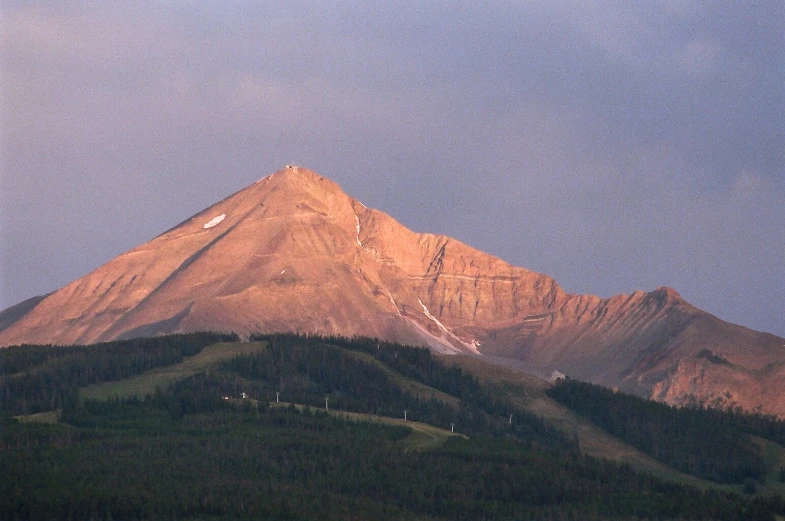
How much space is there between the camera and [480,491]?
187 m

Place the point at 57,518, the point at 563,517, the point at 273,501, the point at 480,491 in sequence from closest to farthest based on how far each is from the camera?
1. the point at 57,518
2. the point at 273,501
3. the point at 563,517
4. the point at 480,491

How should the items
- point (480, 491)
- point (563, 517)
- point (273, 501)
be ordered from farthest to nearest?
point (480, 491) < point (563, 517) < point (273, 501)

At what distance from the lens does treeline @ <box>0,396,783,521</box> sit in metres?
158

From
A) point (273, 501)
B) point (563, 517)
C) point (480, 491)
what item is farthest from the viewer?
point (480, 491)

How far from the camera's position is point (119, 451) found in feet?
622

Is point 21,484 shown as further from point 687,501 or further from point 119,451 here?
point 687,501

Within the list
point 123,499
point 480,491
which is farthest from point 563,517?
point 123,499

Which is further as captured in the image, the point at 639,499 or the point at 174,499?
the point at 639,499

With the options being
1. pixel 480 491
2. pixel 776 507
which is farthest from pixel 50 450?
pixel 776 507

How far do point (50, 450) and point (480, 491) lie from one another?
5163cm

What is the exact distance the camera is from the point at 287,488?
563 feet

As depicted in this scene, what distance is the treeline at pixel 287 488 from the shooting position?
15788cm

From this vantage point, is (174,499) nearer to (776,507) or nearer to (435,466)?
(435,466)

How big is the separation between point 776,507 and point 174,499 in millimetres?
77777
